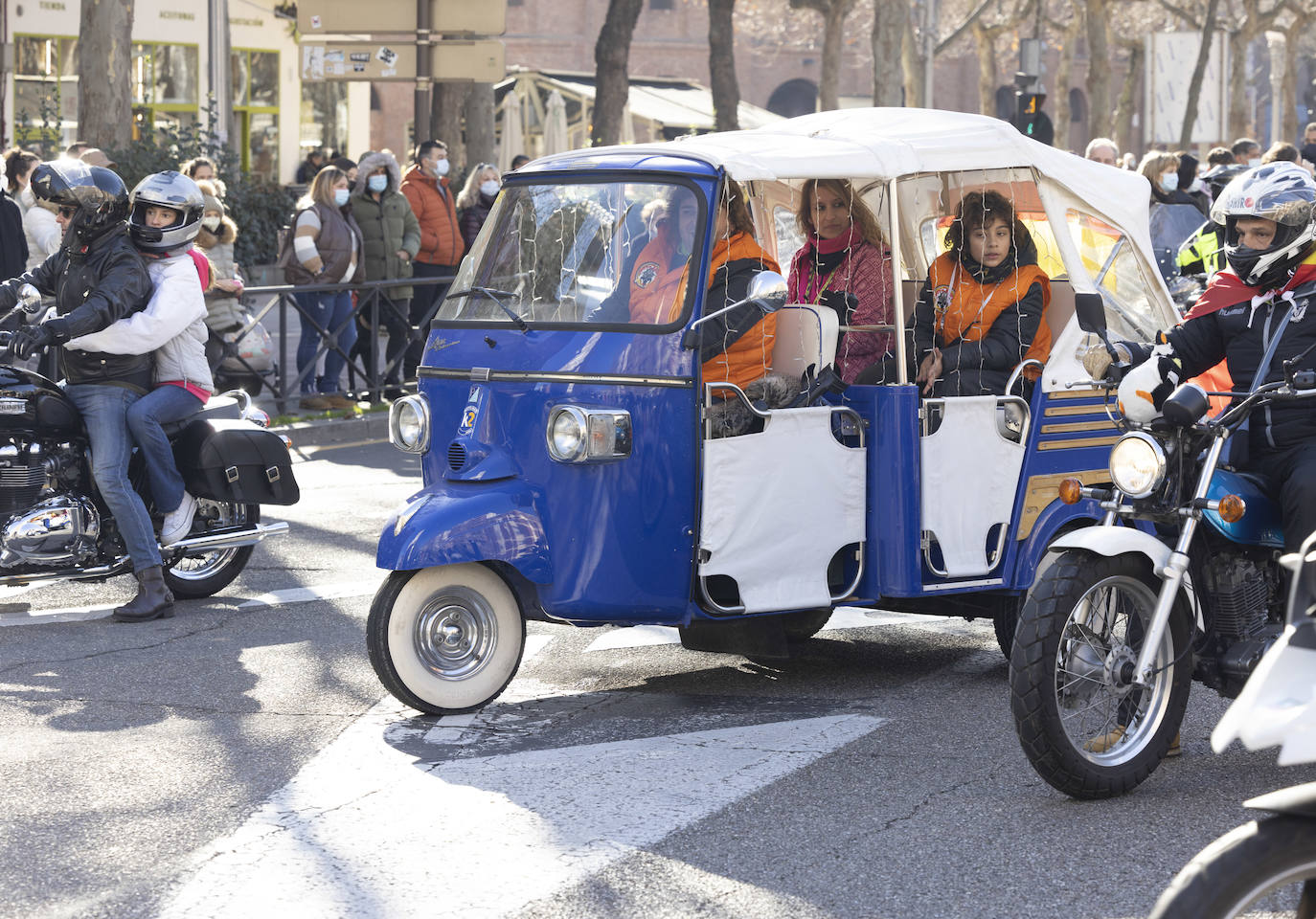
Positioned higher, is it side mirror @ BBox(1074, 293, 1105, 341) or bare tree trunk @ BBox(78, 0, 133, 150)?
bare tree trunk @ BBox(78, 0, 133, 150)

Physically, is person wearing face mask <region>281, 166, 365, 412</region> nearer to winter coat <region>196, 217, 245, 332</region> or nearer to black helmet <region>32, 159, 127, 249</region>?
winter coat <region>196, 217, 245, 332</region>

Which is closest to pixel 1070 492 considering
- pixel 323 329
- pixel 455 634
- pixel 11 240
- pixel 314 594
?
pixel 455 634

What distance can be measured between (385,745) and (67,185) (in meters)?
3.07

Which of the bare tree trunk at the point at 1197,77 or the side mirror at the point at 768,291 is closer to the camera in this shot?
the side mirror at the point at 768,291

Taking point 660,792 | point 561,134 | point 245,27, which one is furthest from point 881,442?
point 245,27

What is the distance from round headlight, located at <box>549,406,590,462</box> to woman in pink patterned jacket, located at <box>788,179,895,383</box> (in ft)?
4.49

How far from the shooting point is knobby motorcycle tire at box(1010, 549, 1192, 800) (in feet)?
16.9

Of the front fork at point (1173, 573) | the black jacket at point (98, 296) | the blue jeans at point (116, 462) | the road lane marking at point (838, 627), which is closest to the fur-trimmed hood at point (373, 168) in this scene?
the black jacket at point (98, 296)

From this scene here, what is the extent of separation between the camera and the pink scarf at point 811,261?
24.1ft

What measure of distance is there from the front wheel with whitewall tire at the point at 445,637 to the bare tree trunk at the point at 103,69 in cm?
1419

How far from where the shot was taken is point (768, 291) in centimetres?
609

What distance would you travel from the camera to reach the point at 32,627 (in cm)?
781

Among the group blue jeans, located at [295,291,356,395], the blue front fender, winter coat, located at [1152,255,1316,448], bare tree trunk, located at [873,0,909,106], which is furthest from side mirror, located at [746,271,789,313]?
bare tree trunk, located at [873,0,909,106]

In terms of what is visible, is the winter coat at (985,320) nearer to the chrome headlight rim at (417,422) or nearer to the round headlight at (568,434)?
the round headlight at (568,434)
